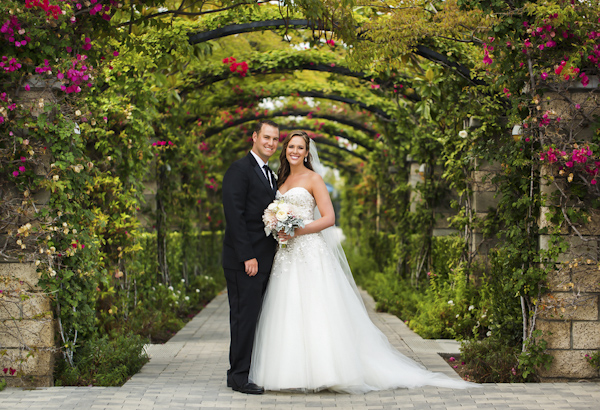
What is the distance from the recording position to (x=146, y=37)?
700 cm

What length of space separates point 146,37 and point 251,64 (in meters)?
2.79

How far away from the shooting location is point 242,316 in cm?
485

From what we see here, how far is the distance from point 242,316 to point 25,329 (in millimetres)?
1655

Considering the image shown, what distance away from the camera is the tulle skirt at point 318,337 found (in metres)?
4.72

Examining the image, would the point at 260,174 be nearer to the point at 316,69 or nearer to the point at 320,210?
the point at 320,210

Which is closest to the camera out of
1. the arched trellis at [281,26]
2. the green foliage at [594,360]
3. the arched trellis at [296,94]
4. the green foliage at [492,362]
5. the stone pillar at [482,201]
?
the green foliage at [594,360]

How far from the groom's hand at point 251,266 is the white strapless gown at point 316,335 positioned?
8.7 inches

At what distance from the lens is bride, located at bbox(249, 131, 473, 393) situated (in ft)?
15.5

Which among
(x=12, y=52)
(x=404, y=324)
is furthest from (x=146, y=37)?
(x=404, y=324)

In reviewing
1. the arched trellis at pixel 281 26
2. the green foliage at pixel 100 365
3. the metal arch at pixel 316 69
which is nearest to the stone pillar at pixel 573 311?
the arched trellis at pixel 281 26

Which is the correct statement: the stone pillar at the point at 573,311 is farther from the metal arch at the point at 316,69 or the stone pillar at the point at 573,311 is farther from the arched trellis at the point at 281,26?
the metal arch at the point at 316,69

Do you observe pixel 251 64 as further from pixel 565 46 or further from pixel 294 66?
pixel 565 46

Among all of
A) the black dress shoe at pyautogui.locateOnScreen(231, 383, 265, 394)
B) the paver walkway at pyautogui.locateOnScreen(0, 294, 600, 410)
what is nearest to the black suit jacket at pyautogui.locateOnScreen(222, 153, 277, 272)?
the black dress shoe at pyautogui.locateOnScreen(231, 383, 265, 394)

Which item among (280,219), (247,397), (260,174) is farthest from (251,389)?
(260,174)
